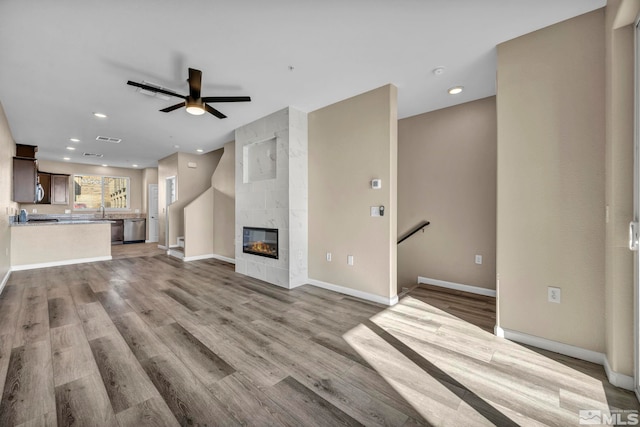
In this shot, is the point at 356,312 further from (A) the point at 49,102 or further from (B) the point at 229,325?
(A) the point at 49,102

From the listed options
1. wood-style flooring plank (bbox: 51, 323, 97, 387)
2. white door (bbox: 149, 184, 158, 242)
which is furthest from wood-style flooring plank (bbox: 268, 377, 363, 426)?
white door (bbox: 149, 184, 158, 242)

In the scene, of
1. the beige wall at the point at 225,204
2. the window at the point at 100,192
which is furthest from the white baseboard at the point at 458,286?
the window at the point at 100,192

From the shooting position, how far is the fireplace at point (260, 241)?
4.23 m

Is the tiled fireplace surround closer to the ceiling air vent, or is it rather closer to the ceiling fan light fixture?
the ceiling fan light fixture

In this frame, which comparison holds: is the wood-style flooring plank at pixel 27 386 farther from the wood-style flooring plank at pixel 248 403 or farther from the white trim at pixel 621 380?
the white trim at pixel 621 380

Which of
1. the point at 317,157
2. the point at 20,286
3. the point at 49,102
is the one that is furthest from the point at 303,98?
the point at 20,286

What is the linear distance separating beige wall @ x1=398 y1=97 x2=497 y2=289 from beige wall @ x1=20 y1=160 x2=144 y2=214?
985 cm

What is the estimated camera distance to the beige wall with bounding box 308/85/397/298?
10.6 ft

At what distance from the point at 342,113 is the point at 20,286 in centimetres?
575

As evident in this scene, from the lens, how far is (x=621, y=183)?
5.75 ft

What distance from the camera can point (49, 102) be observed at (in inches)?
144

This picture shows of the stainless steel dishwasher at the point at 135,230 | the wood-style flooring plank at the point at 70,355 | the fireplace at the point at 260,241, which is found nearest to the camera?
the wood-style flooring plank at the point at 70,355
